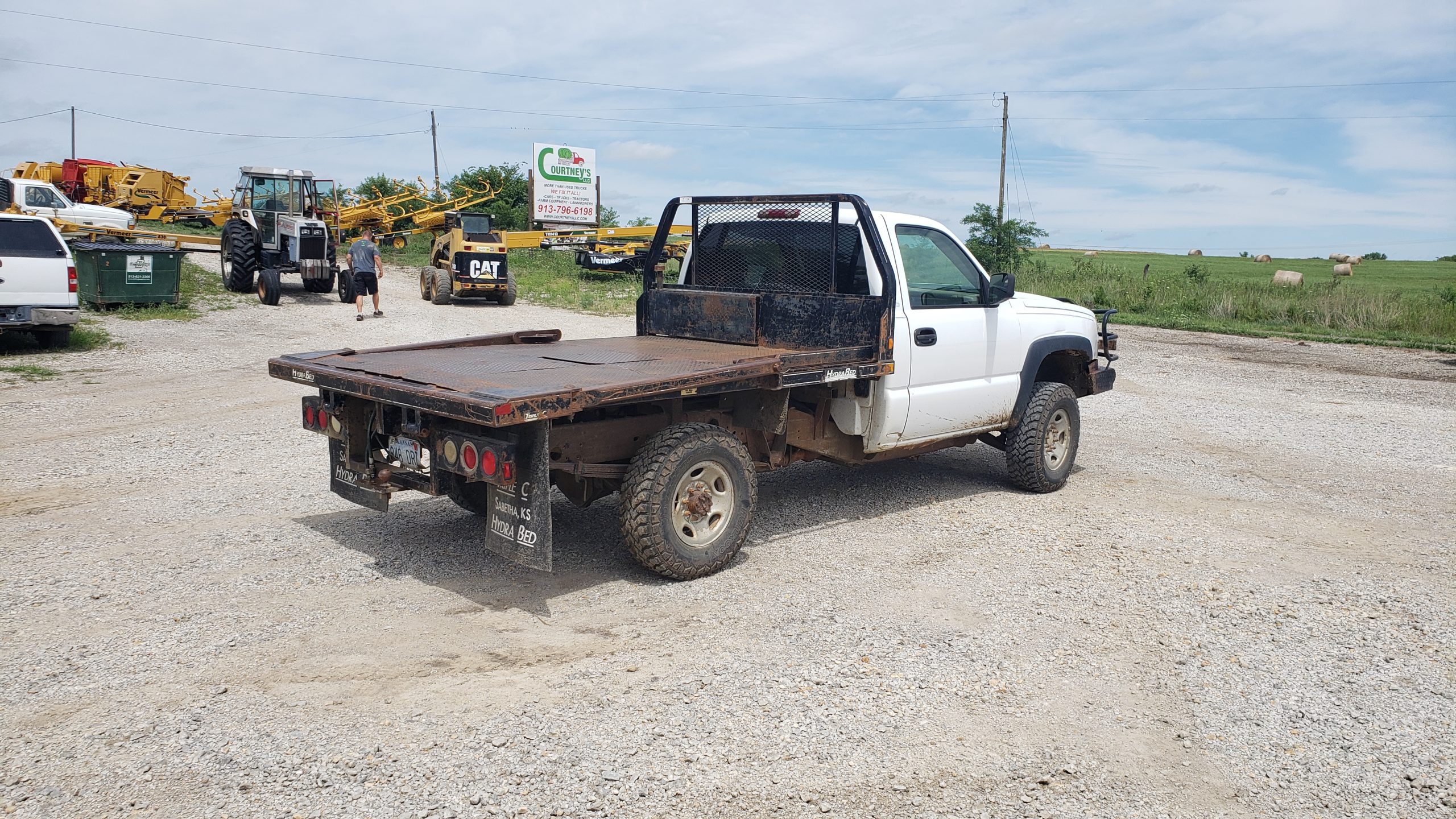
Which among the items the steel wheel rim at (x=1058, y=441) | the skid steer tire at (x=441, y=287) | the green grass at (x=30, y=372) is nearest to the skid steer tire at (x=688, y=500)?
the steel wheel rim at (x=1058, y=441)

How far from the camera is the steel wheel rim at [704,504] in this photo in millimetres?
5547

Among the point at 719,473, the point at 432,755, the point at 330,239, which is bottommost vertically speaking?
the point at 432,755

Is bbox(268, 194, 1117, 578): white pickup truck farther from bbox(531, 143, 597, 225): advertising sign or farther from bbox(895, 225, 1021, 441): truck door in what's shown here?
bbox(531, 143, 597, 225): advertising sign

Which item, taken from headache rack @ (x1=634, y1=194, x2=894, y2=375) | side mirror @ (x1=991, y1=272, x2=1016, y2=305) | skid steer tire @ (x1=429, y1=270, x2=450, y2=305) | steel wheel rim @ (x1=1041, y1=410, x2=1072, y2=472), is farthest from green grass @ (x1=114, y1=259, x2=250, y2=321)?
steel wheel rim @ (x1=1041, y1=410, x2=1072, y2=472)

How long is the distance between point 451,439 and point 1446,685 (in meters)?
4.63

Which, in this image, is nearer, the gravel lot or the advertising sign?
the gravel lot

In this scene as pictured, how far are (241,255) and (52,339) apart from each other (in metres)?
7.64

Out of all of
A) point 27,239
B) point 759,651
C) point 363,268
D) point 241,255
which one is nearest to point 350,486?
point 759,651

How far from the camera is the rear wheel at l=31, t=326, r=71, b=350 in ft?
49.0

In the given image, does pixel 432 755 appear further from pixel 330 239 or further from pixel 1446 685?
pixel 330 239

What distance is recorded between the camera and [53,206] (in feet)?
91.6

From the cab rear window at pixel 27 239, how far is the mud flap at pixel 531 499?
11723 mm

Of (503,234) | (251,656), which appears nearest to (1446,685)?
(251,656)

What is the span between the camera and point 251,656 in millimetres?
4586
